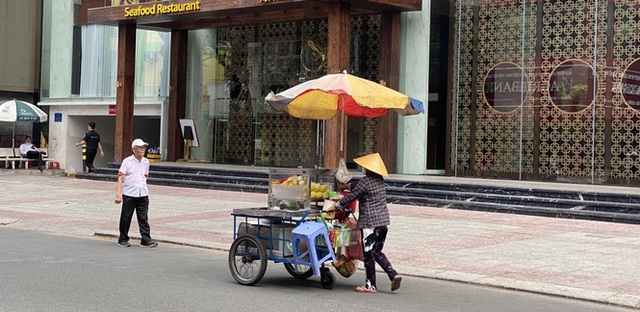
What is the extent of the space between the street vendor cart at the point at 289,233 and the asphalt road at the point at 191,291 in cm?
25

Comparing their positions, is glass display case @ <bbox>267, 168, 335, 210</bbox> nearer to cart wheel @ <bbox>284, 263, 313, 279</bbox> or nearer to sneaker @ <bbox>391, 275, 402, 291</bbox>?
cart wheel @ <bbox>284, 263, 313, 279</bbox>

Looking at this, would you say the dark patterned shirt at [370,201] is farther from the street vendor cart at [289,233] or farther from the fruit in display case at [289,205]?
the fruit in display case at [289,205]

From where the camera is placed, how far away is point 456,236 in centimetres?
1399

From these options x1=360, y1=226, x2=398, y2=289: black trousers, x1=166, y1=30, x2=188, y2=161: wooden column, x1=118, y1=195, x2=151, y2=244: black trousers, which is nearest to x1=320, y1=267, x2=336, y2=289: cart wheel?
x1=360, y1=226, x2=398, y2=289: black trousers

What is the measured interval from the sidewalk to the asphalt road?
2.15ft

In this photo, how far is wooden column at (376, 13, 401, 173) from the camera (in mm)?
24188

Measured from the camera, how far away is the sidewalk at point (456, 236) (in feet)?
32.9

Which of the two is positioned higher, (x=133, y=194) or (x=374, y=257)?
(x=133, y=194)

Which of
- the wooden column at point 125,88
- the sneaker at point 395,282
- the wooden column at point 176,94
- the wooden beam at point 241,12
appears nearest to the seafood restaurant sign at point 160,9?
the wooden beam at point 241,12

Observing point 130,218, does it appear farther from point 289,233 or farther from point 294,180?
point 289,233

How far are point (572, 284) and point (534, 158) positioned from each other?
13.5m

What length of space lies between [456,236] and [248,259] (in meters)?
5.67

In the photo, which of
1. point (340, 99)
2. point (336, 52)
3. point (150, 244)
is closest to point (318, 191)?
point (340, 99)

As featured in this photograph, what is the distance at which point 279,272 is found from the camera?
10.4m
